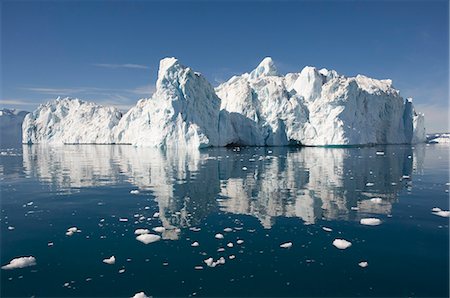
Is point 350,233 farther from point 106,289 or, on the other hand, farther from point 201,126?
point 201,126

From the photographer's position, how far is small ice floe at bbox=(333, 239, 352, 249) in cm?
703

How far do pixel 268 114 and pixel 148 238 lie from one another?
5196cm

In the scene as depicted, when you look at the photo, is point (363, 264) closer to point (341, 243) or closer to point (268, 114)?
point (341, 243)

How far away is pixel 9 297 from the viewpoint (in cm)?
511

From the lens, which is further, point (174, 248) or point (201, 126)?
point (201, 126)

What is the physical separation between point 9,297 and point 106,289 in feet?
4.66

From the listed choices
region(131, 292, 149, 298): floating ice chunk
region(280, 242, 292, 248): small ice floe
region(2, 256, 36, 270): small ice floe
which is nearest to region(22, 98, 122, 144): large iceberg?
region(2, 256, 36, 270): small ice floe

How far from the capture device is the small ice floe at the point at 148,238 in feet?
24.5

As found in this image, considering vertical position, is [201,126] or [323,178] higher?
[201,126]

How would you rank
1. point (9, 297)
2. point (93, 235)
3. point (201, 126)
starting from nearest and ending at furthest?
point (9, 297) → point (93, 235) → point (201, 126)

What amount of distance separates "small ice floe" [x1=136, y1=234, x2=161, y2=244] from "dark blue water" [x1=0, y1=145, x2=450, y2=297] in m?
0.16

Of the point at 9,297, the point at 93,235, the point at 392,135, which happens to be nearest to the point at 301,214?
the point at 93,235

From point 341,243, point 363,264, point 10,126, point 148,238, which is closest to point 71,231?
point 148,238

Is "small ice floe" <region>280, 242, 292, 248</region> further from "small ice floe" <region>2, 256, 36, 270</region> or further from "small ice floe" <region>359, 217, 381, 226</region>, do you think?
"small ice floe" <region>2, 256, 36, 270</region>
